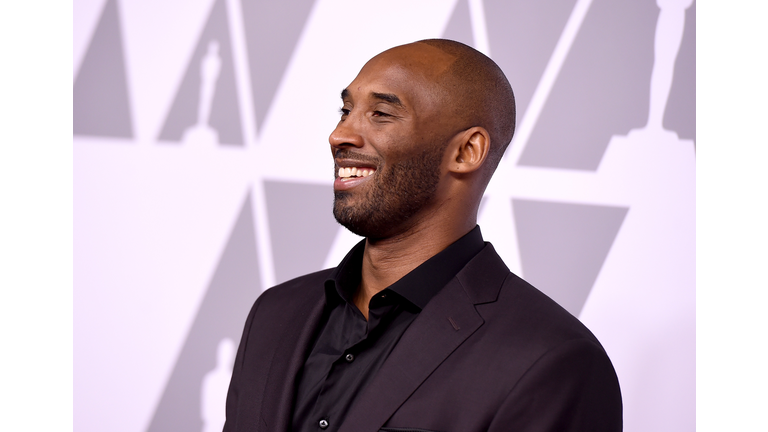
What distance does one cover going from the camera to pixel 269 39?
2955 millimetres

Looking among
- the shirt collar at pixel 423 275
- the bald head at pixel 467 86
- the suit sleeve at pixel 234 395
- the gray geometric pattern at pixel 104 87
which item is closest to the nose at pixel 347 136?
the bald head at pixel 467 86

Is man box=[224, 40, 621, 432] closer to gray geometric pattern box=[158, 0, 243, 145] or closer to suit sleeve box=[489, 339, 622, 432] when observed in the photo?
suit sleeve box=[489, 339, 622, 432]

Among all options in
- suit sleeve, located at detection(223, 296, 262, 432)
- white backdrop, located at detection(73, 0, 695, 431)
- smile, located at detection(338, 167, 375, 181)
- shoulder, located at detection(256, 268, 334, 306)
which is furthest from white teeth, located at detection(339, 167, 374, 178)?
white backdrop, located at detection(73, 0, 695, 431)

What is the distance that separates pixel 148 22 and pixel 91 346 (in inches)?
60.1

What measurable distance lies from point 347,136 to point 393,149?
0.13 metres

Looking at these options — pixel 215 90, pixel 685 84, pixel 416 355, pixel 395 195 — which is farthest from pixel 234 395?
pixel 685 84

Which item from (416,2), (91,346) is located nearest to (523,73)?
(416,2)

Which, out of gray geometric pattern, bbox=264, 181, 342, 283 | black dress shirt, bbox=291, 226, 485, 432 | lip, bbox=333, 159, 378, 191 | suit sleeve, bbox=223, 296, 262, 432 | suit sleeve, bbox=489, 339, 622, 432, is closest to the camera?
suit sleeve, bbox=489, 339, 622, 432

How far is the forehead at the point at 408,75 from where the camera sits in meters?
1.64

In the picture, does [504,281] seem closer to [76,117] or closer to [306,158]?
[306,158]

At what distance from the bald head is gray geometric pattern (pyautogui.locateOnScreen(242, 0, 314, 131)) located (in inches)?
53.0

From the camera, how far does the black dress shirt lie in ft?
5.04

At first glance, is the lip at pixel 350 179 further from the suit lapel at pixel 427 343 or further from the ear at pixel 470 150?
the suit lapel at pixel 427 343

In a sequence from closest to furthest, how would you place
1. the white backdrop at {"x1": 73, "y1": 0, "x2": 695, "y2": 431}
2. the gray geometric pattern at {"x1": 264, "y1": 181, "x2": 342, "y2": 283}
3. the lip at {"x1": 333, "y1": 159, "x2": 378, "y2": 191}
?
1. the lip at {"x1": 333, "y1": 159, "x2": 378, "y2": 191}
2. the white backdrop at {"x1": 73, "y1": 0, "x2": 695, "y2": 431}
3. the gray geometric pattern at {"x1": 264, "y1": 181, "x2": 342, "y2": 283}
